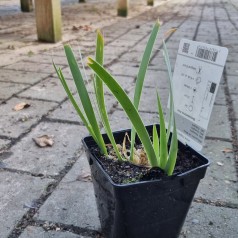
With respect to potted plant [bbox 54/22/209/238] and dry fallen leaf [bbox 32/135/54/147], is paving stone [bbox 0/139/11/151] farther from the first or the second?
potted plant [bbox 54/22/209/238]

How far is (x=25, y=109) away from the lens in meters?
2.37

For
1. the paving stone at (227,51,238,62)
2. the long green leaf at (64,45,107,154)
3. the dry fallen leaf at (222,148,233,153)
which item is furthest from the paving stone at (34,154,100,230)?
the paving stone at (227,51,238,62)

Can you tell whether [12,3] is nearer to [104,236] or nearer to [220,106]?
[220,106]

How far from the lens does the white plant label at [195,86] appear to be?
108 centimetres

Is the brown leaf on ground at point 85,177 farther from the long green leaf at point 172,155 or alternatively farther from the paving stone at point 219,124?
the paving stone at point 219,124

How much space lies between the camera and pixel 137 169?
3.66ft

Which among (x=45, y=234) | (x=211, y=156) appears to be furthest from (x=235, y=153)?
(x=45, y=234)

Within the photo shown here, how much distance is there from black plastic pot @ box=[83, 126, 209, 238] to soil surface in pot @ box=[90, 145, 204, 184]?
0.09 ft

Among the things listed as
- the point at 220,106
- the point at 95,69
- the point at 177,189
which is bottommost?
the point at 220,106

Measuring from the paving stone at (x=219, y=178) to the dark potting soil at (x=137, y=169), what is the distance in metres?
0.39

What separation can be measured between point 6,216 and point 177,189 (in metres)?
0.66

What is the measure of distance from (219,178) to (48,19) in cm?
312

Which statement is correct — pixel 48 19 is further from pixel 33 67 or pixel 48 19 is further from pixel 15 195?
pixel 15 195

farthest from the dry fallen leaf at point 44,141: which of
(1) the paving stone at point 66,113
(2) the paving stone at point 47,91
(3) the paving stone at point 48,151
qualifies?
(2) the paving stone at point 47,91
